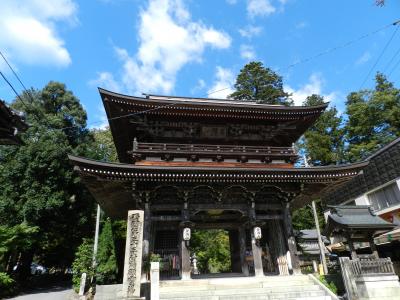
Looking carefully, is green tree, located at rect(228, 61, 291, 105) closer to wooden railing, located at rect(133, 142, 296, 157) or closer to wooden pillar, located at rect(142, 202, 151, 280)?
wooden railing, located at rect(133, 142, 296, 157)

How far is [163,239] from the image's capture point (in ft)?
54.2

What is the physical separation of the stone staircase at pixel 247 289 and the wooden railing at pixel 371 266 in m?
1.87

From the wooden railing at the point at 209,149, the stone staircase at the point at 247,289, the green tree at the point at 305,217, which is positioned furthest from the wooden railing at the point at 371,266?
the green tree at the point at 305,217

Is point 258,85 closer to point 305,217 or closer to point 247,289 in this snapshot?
point 305,217

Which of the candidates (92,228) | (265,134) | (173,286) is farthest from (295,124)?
(92,228)

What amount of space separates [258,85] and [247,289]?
36.7 m

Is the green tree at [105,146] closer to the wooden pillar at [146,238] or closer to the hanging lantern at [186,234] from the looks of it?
the wooden pillar at [146,238]

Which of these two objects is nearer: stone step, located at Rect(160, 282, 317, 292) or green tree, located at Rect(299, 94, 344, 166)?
stone step, located at Rect(160, 282, 317, 292)

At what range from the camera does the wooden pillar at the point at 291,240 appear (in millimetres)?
14578

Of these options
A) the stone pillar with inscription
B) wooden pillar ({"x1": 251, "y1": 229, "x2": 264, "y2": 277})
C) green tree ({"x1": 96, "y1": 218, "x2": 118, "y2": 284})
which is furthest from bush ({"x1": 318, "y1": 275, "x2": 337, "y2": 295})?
green tree ({"x1": 96, "y1": 218, "x2": 118, "y2": 284})

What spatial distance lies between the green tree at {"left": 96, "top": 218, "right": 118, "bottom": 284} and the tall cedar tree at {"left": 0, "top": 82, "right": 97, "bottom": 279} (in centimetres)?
585

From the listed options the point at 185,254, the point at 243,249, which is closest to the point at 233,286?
the point at 185,254

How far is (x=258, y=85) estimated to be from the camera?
44844mm

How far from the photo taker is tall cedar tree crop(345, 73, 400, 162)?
35.8 metres
